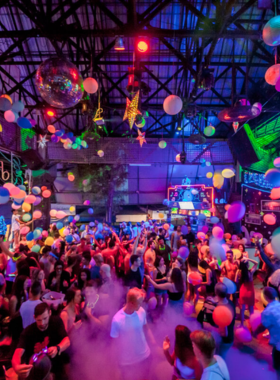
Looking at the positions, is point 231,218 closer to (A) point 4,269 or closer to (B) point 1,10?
(A) point 4,269

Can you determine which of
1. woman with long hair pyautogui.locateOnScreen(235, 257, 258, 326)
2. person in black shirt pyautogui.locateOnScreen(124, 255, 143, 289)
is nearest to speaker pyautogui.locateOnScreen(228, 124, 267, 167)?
woman with long hair pyautogui.locateOnScreen(235, 257, 258, 326)

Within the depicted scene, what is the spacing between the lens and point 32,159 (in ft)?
24.2

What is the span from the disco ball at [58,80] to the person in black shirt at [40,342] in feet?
6.82

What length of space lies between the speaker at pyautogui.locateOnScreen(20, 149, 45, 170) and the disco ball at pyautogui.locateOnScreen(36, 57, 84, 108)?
206 inches

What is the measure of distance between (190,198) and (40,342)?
8.51m

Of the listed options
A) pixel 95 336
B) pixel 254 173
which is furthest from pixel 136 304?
pixel 254 173

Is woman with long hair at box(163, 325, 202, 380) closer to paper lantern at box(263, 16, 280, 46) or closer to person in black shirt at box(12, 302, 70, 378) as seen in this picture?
person in black shirt at box(12, 302, 70, 378)

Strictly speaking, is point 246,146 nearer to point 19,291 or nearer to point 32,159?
point 19,291

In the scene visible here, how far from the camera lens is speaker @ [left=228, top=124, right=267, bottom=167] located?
20.7 feet

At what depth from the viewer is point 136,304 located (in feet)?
6.37

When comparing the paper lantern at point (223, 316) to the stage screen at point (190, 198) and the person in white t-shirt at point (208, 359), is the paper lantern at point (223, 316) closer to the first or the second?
the person in white t-shirt at point (208, 359)

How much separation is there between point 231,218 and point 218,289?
5.93 ft

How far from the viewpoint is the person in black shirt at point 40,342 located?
1562 millimetres

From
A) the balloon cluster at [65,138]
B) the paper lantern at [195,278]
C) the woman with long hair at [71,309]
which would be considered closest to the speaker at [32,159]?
the balloon cluster at [65,138]
